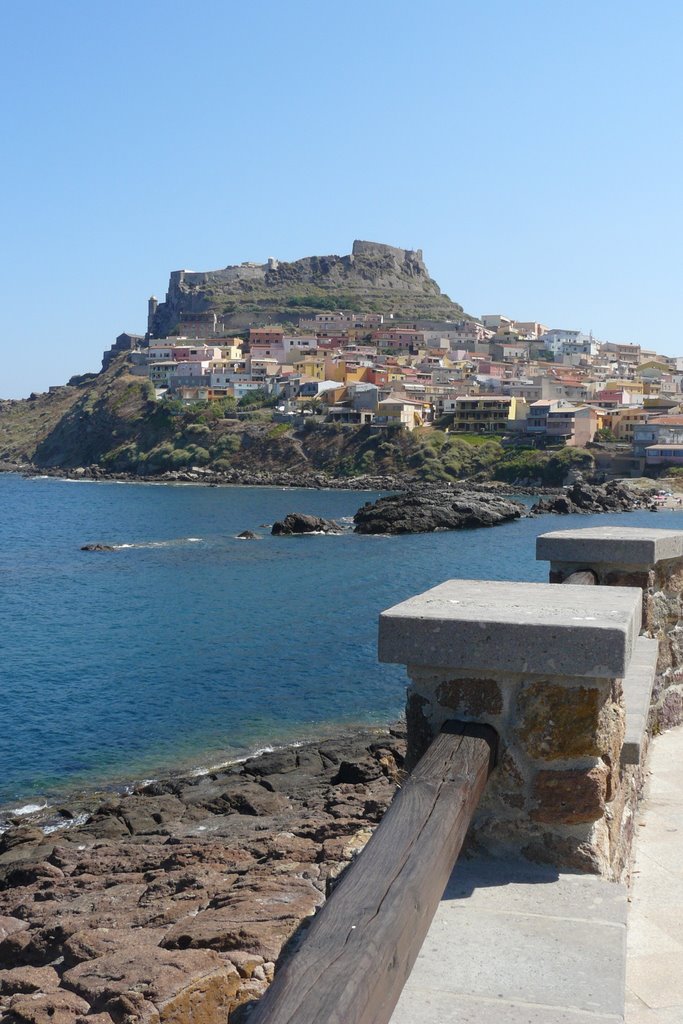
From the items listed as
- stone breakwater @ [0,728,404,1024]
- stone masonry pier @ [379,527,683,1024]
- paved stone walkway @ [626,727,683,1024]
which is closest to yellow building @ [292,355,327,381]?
stone breakwater @ [0,728,404,1024]

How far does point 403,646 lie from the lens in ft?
9.24

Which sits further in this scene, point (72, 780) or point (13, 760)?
point (13, 760)

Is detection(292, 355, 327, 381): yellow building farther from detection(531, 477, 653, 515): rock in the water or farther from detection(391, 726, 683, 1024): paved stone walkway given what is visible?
detection(391, 726, 683, 1024): paved stone walkway

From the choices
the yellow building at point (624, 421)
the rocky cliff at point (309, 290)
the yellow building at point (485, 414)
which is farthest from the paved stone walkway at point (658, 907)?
the rocky cliff at point (309, 290)

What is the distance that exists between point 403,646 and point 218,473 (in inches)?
3816

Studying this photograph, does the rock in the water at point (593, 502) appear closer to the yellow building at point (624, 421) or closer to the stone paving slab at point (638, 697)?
the yellow building at point (624, 421)

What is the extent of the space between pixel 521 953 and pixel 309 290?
165307 millimetres

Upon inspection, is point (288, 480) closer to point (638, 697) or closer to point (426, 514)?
point (426, 514)

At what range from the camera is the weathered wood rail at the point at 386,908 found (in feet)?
5.27

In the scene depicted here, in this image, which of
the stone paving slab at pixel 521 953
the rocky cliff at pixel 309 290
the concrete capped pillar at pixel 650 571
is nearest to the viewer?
the stone paving slab at pixel 521 953

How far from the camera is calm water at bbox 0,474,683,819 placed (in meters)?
18.5

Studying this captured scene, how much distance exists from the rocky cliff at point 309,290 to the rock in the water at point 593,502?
8616cm

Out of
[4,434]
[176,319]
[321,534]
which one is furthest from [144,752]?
[176,319]

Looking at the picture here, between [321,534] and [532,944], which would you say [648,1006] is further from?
[321,534]
